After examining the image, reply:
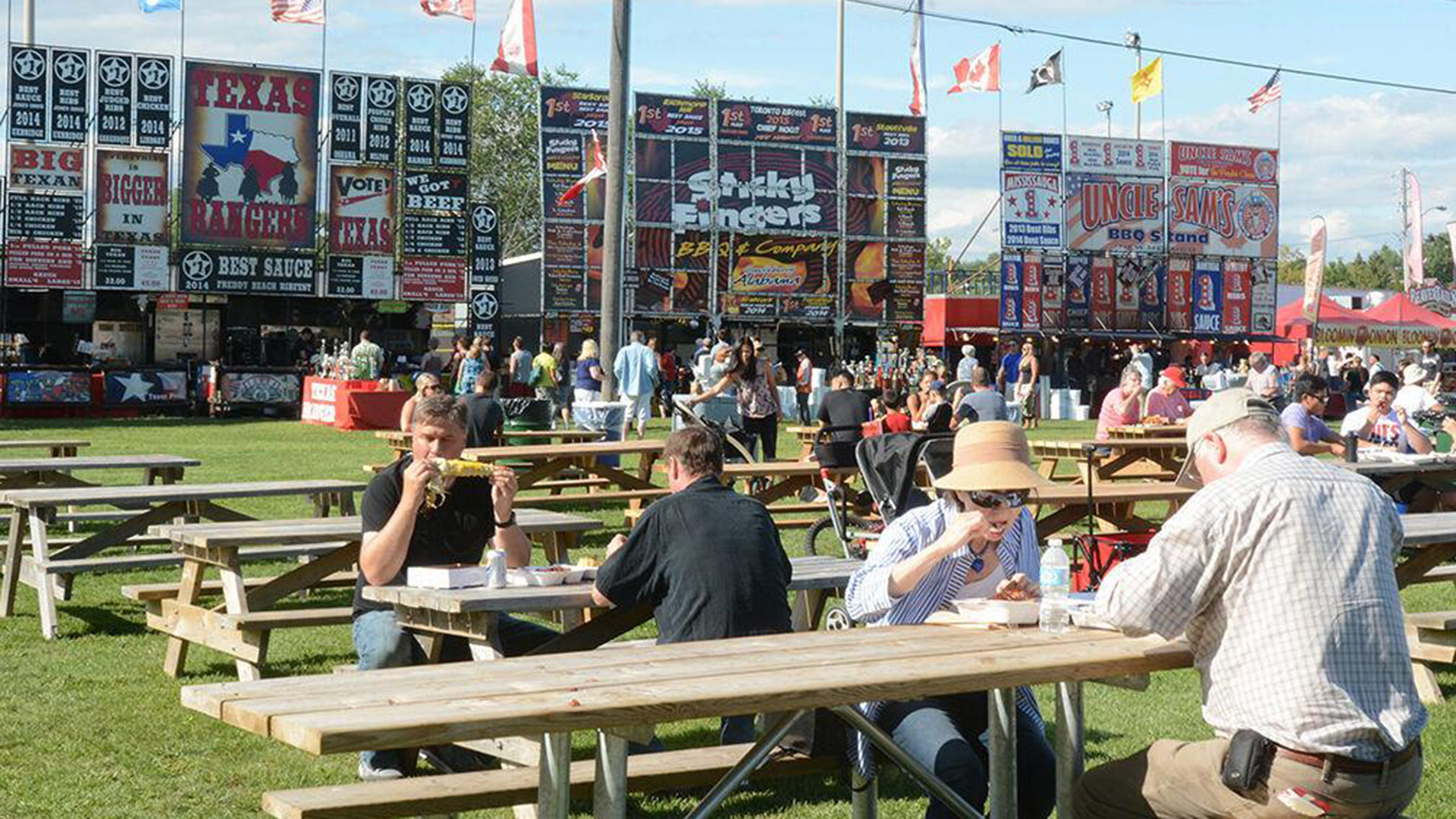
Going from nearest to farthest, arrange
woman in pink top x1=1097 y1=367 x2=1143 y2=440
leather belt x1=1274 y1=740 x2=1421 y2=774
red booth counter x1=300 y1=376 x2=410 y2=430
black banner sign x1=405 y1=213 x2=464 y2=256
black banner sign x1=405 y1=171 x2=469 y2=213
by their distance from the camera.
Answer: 1. leather belt x1=1274 y1=740 x2=1421 y2=774
2. woman in pink top x1=1097 y1=367 x2=1143 y2=440
3. red booth counter x1=300 y1=376 x2=410 y2=430
4. black banner sign x1=405 y1=171 x2=469 y2=213
5. black banner sign x1=405 y1=213 x2=464 y2=256

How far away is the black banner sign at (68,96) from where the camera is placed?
34.8m

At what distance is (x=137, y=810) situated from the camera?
6223 millimetres

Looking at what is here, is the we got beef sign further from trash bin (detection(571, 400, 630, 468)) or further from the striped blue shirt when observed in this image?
the striped blue shirt

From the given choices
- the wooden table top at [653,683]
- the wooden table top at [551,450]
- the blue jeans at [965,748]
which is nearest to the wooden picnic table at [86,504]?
the wooden table top at [551,450]

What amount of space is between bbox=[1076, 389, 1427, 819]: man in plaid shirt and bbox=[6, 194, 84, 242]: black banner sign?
1333 inches

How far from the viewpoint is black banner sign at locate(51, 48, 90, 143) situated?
114 feet

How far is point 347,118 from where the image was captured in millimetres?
36969

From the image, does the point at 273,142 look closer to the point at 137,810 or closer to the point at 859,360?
the point at 859,360

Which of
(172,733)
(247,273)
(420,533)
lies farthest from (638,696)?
(247,273)

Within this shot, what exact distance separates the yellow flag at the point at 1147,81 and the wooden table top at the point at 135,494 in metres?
39.9

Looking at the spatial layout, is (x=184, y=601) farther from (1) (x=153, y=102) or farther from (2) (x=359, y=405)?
(1) (x=153, y=102)

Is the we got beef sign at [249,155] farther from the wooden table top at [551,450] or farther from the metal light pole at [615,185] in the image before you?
the wooden table top at [551,450]

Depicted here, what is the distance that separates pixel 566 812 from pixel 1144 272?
45372mm

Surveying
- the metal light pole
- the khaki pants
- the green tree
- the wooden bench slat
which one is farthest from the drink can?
the green tree
